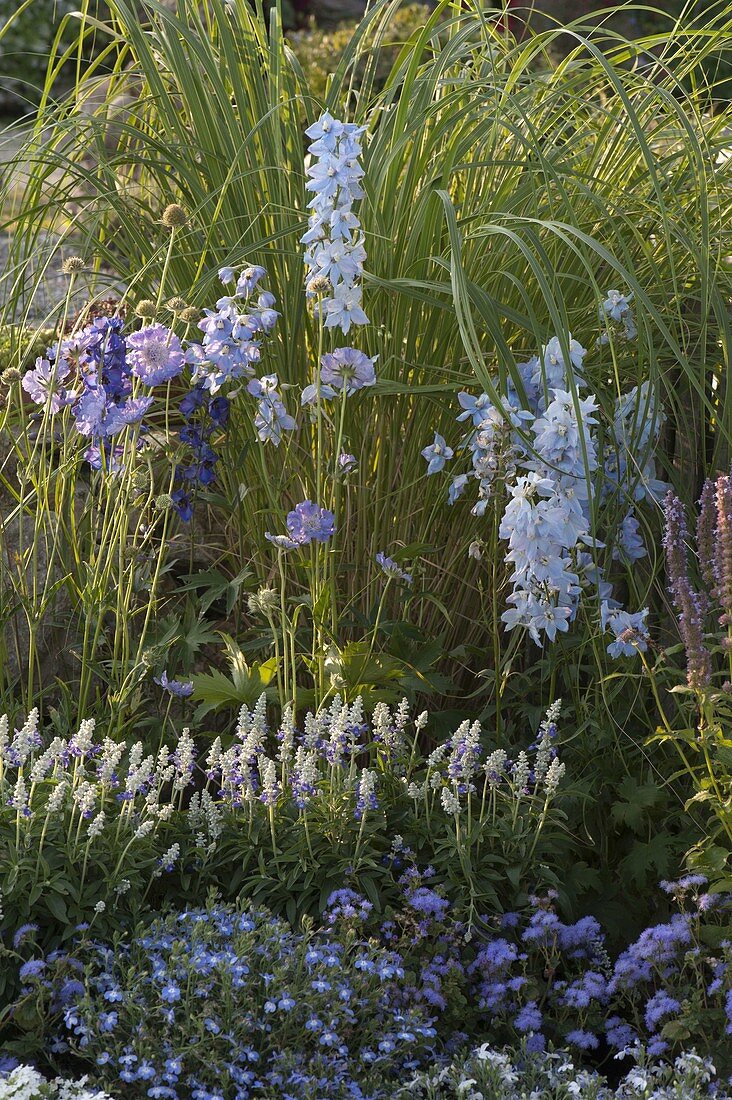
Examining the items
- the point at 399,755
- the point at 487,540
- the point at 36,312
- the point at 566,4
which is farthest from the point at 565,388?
the point at 566,4

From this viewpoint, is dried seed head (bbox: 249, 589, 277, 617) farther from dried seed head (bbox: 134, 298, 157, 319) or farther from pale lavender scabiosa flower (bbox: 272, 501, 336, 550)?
dried seed head (bbox: 134, 298, 157, 319)

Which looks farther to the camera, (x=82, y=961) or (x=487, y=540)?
(x=487, y=540)

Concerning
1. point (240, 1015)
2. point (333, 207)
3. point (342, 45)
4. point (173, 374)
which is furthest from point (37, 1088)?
point (342, 45)

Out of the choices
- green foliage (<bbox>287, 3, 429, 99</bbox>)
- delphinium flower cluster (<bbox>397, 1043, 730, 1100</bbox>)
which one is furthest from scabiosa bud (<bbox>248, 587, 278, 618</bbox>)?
green foliage (<bbox>287, 3, 429, 99</bbox>)

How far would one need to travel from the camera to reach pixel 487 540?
2750 millimetres

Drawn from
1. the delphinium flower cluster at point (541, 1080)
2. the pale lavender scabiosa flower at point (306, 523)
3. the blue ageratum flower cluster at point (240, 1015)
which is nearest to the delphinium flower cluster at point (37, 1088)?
the blue ageratum flower cluster at point (240, 1015)

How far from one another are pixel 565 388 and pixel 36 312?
231cm

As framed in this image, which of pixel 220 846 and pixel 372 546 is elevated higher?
Result: pixel 372 546

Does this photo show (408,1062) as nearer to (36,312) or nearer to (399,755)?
(399,755)

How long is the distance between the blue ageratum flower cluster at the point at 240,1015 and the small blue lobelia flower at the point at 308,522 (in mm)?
705

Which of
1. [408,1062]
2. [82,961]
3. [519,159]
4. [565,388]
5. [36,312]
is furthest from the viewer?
[36,312]

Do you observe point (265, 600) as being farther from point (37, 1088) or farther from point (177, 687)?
point (37, 1088)

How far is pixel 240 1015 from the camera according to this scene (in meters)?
1.81

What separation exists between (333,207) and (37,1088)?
1511mm
